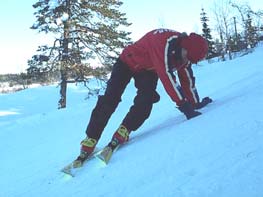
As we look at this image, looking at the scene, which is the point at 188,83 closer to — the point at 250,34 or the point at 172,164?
the point at 172,164

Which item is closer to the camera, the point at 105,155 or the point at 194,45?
the point at 105,155

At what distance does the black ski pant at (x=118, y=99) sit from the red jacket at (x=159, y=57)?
110 mm

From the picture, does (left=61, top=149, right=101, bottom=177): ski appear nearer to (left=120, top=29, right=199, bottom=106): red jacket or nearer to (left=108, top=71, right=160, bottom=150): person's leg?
(left=108, top=71, right=160, bottom=150): person's leg

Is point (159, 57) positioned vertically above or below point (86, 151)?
above

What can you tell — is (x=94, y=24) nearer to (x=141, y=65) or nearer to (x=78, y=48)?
(x=78, y=48)

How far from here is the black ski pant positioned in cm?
549

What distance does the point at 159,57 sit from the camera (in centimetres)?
532

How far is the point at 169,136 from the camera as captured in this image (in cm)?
486

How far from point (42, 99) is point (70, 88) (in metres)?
2.05

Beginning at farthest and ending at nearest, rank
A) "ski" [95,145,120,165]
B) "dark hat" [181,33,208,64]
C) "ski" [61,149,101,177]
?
"dark hat" [181,33,208,64], "ski" [61,149,101,177], "ski" [95,145,120,165]

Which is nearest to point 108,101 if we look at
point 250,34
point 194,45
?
point 194,45

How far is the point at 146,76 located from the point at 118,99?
454mm

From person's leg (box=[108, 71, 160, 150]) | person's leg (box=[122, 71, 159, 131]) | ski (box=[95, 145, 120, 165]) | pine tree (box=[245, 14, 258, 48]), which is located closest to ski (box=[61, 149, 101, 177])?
ski (box=[95, 145, 120, 165])

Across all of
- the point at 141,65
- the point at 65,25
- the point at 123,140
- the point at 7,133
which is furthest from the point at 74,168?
the point at 65,25
